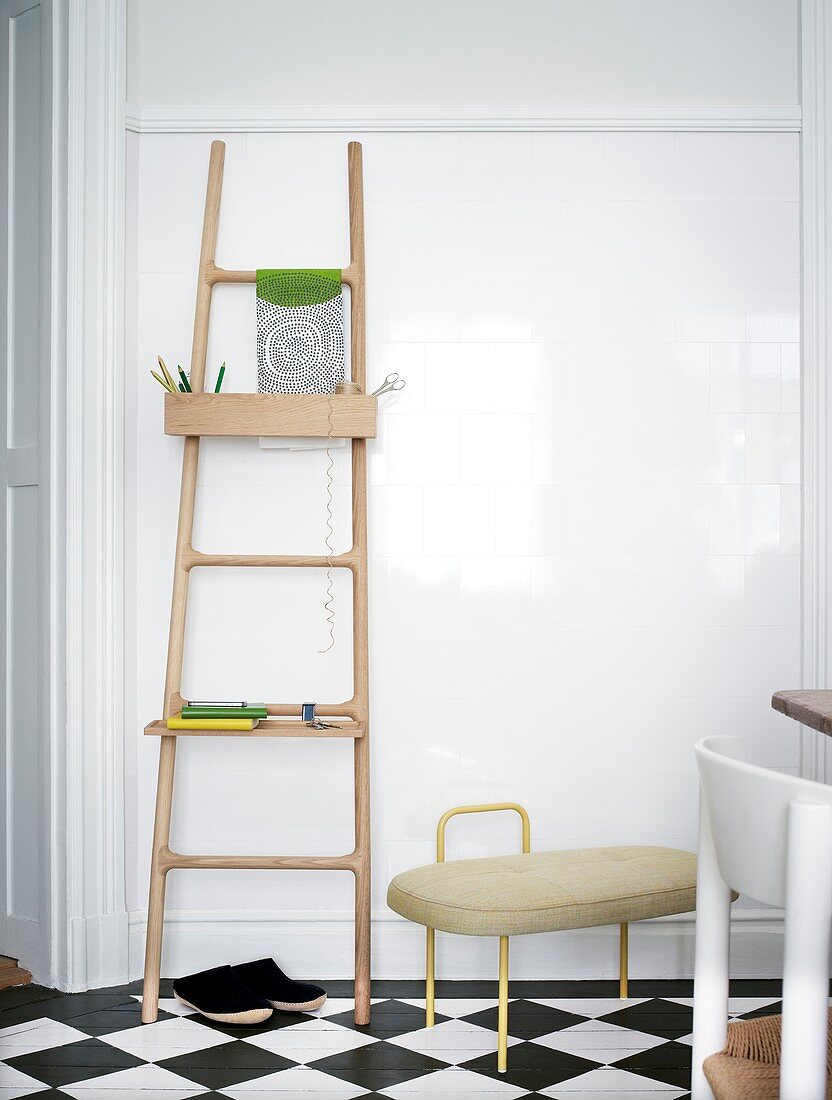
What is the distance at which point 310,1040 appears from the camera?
254cm

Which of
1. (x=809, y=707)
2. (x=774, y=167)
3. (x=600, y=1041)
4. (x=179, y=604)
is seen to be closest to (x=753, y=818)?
(x=809, y=707)

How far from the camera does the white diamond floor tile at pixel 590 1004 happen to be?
8.93 ft

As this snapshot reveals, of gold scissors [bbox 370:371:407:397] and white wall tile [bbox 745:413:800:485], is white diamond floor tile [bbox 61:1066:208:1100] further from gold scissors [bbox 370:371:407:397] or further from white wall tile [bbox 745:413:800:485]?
white wall tile [bbox 745:413:800:485]

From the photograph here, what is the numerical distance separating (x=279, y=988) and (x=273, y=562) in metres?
1.12

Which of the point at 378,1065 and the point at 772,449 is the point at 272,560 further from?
the point at 772,449

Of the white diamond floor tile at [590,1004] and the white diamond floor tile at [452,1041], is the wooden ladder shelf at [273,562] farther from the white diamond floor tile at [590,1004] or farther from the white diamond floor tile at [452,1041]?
the white diamond floor tile at [590,1004]

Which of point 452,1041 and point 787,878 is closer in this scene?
point 787,878

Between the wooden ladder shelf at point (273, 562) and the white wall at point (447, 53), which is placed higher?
the white wall at point (447, 53)

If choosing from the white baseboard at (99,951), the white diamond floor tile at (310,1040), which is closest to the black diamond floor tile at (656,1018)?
the white diamond floor tile at (310,1040)

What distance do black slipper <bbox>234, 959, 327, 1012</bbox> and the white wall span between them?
243cm

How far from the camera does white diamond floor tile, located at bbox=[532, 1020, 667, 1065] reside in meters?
2.45

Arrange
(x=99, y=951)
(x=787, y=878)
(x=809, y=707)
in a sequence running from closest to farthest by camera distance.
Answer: (x=787, y=878)
(x=809, y=707)
(x=99, y=951)

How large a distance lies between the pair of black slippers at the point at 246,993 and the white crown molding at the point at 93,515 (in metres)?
0.27

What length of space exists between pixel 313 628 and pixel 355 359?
2.51ft
